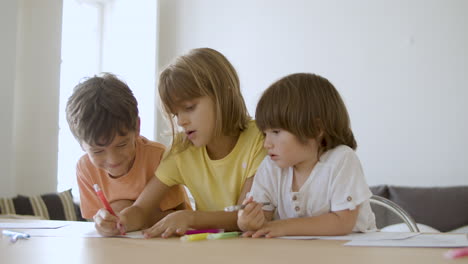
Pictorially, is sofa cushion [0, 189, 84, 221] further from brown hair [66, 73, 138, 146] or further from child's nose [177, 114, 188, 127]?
child's nose [177, 114, 188, 127]

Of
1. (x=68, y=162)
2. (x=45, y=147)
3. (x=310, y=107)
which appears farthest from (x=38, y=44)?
(x=310, y=107)

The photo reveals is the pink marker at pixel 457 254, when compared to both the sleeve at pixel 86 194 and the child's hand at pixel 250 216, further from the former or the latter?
the sleeve at pixel 86 194

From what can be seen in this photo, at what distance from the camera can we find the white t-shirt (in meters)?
1.27

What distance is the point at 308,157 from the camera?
1372mm

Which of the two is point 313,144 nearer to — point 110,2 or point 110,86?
point 110,86

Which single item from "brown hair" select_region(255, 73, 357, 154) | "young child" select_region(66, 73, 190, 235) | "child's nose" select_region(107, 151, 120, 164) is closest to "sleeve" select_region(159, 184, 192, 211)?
"young child" select_region(66, 73, 190, 235)

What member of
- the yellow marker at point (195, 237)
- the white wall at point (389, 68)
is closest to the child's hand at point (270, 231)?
the yellow marker at point (195, 237)

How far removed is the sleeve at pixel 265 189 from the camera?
139 centimetres

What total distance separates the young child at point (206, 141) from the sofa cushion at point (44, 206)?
1799mm

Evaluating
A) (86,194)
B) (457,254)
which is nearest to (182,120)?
(86,194)

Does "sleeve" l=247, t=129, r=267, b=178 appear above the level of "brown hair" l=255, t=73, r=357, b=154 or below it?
below

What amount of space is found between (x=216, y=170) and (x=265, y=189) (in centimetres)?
21

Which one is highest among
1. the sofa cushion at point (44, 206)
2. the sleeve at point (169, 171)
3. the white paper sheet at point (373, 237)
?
the sleeve at point (169, 171)

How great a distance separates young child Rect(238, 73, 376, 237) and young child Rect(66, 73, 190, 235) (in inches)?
15.6
